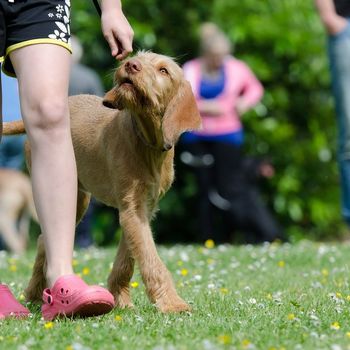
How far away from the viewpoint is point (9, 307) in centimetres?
452

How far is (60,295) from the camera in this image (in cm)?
426

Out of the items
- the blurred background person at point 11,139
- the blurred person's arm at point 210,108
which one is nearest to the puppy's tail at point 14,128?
the blurred background person at point 11,139

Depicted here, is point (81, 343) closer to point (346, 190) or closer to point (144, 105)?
point (144, 105)

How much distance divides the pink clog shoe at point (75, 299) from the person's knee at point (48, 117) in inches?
25.8

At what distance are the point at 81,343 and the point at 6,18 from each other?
1.51m

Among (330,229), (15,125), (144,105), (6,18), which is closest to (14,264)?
(15,125)

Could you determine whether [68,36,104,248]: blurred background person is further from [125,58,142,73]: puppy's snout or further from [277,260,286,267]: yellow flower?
[125,58,142,73]: puppy's snout

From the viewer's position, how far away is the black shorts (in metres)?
4.29

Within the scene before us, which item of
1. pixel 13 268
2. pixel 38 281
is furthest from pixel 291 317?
pixel 13 268

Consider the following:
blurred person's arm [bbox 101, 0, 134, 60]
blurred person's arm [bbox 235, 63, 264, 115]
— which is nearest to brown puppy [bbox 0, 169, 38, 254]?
blurred person's arm [bbox 235, 63, 264, 115]

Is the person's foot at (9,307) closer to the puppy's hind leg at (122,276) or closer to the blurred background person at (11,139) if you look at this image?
the puppy's hind leg at (122,276)

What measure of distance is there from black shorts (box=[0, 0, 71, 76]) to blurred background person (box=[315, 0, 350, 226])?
3.10m

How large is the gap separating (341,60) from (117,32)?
2876mm

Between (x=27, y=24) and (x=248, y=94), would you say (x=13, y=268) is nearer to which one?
(x=27, y=24)
